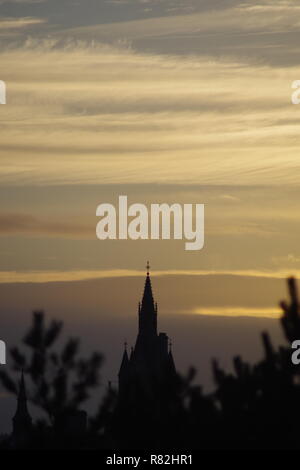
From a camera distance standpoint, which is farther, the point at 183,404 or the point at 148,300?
the point at 148,300

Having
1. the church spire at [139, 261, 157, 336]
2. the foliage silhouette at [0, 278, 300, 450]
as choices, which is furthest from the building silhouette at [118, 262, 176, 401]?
the foliage silhouette at [0, 278, 300, 450]

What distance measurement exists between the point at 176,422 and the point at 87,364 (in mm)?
6512

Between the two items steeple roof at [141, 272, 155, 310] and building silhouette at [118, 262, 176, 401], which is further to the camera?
steeple roof at [141, 272, 155, 310]

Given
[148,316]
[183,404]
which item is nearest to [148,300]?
[148,316]

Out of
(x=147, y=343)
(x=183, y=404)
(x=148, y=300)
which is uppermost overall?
(x=148, y=300)

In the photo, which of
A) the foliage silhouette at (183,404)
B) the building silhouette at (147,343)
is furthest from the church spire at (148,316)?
the foliage silhouette at (183,404)

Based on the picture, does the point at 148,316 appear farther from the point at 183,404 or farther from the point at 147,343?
the point at 183,404

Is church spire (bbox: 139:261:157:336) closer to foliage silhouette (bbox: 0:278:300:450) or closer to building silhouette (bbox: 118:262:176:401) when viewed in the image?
building silhouette (bbox: 118:262:176:401)

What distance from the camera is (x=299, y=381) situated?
30.6 metres

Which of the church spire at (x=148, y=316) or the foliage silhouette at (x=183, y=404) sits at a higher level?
the church spire at (x=148, y=316)

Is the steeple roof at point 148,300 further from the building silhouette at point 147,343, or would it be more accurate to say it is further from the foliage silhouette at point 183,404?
the foliage silhouette at point 183,404
